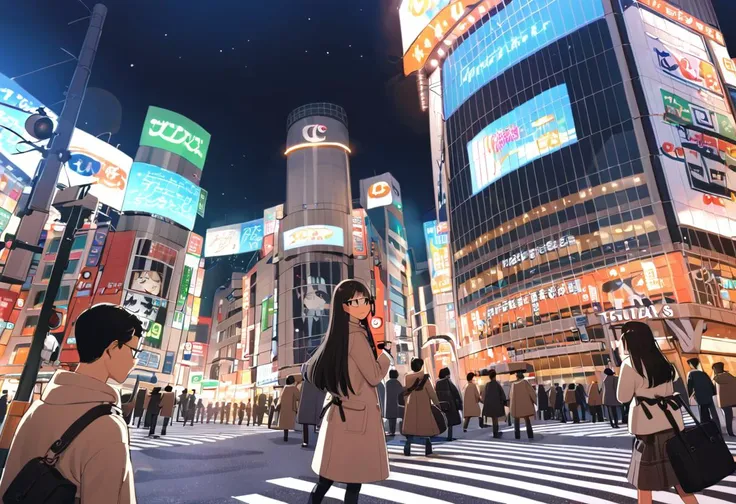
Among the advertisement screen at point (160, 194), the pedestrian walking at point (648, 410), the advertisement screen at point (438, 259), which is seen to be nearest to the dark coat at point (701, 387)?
the pedestrian walking at point (648, 410)

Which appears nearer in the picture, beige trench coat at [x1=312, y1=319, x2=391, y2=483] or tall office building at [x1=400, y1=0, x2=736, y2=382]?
beige trench coat at [x1=312, y1=319, x2=391, y2=483]

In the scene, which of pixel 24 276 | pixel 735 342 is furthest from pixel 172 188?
pixel 735 342

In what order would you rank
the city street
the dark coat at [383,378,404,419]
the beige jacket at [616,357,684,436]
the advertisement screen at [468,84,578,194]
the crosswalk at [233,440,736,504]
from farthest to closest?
1. the advertisement screen at [468,84,578,194]
2. the dark coat at [383,378,404,419]
3. the city street
4. the crosswalk at [233,440,736,504]
5. the beige jacket at [616,357,684,436]

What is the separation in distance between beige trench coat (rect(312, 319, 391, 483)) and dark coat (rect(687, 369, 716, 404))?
952cm

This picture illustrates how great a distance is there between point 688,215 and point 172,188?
149ft

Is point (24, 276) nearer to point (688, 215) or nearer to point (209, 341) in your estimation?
point (688, 215)

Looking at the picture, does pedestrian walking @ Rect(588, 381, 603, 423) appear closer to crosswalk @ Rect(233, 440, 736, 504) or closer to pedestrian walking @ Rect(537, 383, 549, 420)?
pedestrian walking @ Rect(537, 383, 549, 420)

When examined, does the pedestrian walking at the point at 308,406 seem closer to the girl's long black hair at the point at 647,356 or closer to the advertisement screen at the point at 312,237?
the girl's long black hair at the point at 647,356

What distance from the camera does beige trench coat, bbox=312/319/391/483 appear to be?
301 centimetres

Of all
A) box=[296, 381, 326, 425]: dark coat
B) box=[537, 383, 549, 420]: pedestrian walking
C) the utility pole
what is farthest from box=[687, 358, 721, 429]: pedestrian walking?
the utility pole

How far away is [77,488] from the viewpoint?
1.51 meters

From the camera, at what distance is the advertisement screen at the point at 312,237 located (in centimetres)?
5184

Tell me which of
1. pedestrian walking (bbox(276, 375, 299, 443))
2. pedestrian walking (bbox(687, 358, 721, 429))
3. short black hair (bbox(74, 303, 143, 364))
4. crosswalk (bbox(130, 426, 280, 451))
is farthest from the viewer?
pedestrian walking (bbox(276, 375, 299, 443))

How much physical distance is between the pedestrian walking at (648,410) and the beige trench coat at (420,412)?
4597 millimetres
